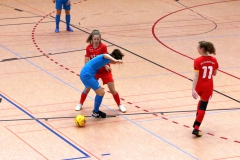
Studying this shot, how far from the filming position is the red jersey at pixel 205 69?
979 cm

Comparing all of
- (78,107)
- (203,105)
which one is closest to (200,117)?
(203,105)

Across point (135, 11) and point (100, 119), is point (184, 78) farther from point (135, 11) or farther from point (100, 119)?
point (135, 11)

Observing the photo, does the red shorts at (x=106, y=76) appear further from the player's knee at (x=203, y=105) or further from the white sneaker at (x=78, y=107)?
the player's knee at (x=203, y=105)

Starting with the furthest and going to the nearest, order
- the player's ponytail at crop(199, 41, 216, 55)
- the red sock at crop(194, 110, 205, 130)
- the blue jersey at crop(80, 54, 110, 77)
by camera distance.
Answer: the blue jersey at crop(80, 54, 110, 77)
the red sock at crop(194, 110, 205, 130)
the player's ponytail at crop(199, 41, 216, 55)

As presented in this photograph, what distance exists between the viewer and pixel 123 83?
41.1ft

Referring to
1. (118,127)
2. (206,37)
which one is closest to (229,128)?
(118,127)

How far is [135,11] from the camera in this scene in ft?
62.1

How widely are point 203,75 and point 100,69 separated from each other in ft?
6.15

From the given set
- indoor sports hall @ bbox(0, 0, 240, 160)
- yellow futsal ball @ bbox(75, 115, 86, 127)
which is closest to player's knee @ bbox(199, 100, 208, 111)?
indoor sports hall @ bbox(0, 0, 240, 160)

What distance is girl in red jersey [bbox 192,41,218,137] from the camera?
979 centimetres

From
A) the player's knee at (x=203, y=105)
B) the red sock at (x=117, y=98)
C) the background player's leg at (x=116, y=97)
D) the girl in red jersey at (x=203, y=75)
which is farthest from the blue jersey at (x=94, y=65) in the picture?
the player's knee at (x=203, y=105)

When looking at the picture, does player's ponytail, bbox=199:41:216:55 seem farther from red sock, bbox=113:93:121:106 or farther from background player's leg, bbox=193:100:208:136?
red sock, bbox=113:93:121:106

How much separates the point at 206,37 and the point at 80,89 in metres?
5.22

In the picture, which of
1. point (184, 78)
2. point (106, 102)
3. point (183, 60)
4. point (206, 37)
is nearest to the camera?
point (106, 102)
